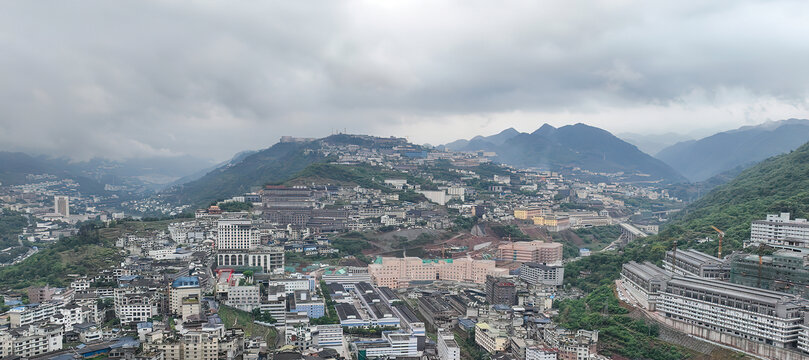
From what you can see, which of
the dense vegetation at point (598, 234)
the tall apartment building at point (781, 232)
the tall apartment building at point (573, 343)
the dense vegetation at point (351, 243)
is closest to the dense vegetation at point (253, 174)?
the dense vegetation at point (351, 243)

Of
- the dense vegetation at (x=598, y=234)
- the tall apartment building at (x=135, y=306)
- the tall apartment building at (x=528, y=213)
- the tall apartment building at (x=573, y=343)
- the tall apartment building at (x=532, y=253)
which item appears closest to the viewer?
the tall apartment building at (x=573, y=343)

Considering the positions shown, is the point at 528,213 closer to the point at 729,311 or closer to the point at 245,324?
the point at 729,311

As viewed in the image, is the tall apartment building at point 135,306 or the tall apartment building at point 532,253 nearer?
the tall apartment building at point 135,306

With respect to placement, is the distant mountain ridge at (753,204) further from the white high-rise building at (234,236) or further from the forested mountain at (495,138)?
the forested mountain at (495,138)

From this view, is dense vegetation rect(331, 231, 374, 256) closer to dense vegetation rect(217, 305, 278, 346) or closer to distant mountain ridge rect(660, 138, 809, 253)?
dense vegetation rect(217, 305, 278, 346)

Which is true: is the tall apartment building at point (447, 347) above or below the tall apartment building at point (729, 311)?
below

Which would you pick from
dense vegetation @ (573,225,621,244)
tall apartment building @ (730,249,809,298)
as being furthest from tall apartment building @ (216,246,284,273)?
dense vegetation @ (573,225,621,244)

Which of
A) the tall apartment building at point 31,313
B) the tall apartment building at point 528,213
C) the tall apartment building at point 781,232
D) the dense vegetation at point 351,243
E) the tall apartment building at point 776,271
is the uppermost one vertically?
the tall apartment building at point 781,232
